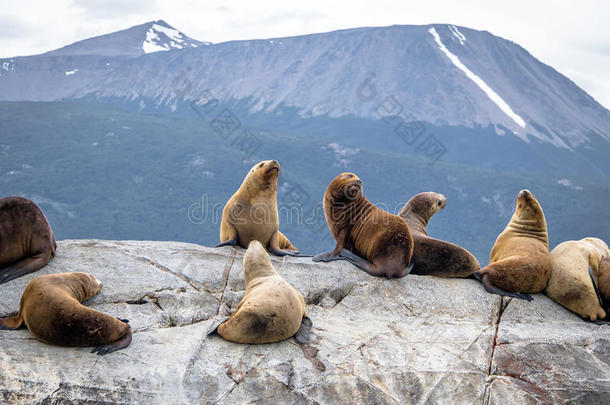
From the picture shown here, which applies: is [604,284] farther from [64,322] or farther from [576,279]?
[64,322]

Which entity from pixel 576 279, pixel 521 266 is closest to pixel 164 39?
pixel 521 266

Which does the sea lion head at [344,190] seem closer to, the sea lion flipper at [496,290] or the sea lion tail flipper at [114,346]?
the sea lion flipper at [496,290]

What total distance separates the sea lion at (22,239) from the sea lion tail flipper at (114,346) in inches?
66.7

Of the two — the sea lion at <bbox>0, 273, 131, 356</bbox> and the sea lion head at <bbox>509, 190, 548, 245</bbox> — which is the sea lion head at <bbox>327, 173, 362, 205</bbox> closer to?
the sea lion head at <bbox>509, 190, 548, 245</bbox>

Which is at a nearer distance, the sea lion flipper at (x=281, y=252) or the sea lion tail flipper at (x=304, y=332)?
the sea lion tail flipper at (x=304, y=332)

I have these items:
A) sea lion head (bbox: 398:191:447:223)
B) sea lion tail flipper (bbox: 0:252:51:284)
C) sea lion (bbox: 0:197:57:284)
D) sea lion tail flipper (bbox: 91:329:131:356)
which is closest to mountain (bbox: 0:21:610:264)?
sea lion head (bbox: 398:191:447:223)

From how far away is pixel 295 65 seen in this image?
106 m

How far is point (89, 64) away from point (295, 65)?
53622mm

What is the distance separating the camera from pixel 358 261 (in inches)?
258

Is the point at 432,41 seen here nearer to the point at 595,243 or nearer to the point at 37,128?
the point at 37,128

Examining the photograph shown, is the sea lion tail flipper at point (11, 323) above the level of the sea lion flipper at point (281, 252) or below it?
below

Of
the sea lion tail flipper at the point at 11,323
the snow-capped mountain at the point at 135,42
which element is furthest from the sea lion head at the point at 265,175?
the snow-capped mountain at the point at 135,42

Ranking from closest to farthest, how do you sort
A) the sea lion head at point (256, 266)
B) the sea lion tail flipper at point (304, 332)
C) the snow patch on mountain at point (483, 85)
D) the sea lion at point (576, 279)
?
the sea lion tail flipper at point (304, 332)
the sea lion head at point (256, 266)
the sea lion at point (576, 279)
the snow patch on mountain at point (483, 85)

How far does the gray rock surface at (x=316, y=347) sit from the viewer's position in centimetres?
381
